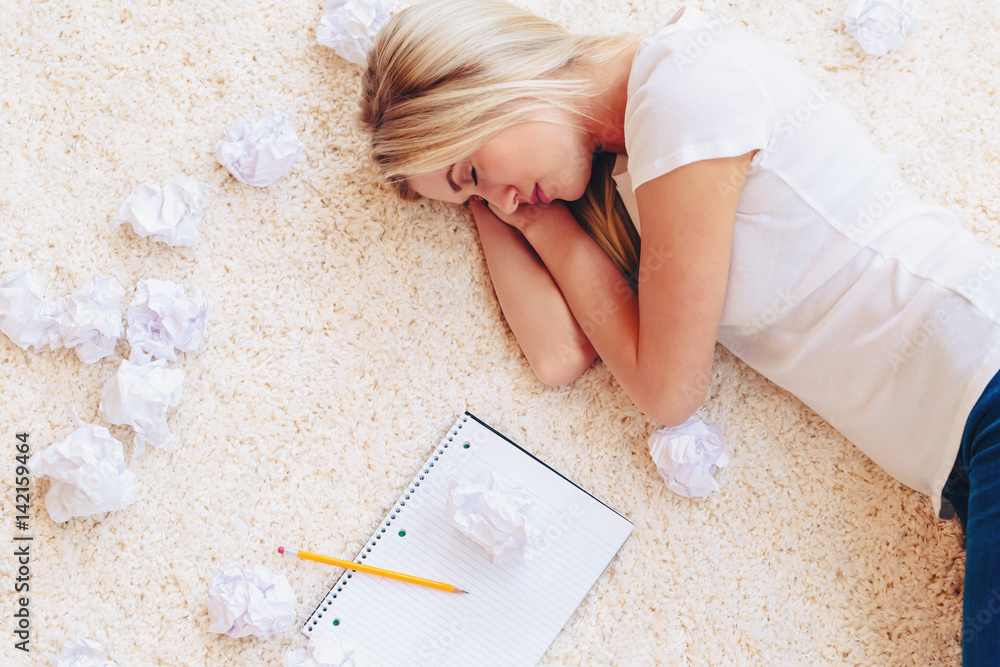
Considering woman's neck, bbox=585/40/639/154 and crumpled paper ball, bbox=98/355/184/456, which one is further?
crumpled paper ball, bbox=98/355/184/456

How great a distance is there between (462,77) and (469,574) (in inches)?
23.6

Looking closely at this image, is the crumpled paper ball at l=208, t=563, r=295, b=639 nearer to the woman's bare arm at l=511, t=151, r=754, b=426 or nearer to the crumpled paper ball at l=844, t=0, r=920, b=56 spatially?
the woman's bare arm at l=511, t=151, r=754, b=426

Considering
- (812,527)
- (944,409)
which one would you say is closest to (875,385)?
(944,409)

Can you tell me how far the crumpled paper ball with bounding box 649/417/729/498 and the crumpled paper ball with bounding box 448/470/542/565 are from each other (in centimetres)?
18

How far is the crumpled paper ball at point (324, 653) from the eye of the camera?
3.01 ft

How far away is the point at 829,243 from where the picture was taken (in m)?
0.80

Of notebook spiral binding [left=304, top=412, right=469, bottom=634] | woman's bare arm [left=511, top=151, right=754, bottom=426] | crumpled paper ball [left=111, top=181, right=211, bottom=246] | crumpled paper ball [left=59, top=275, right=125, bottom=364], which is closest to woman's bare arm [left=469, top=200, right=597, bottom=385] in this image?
woman's bare arm [left=511, top=151, right=754, bottom=426]

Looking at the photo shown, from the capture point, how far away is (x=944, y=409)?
81cm

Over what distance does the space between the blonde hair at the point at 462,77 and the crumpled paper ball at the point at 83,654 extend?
69cm

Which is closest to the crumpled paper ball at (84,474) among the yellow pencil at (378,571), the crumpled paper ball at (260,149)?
the yellow pencil at (378,571)

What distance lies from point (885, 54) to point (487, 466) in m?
0.78

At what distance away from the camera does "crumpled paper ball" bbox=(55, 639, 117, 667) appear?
36.7 inches

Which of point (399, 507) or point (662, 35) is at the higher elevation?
point (662, 35)

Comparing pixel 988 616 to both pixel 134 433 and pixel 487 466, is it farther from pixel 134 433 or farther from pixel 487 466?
pixel 134 433
